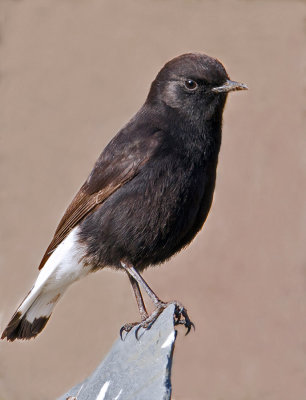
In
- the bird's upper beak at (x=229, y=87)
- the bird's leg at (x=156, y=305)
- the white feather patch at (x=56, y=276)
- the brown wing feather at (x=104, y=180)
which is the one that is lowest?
the bird's leg at (x=156, y=305)

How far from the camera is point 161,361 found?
264 cm

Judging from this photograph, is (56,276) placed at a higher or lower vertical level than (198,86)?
lower

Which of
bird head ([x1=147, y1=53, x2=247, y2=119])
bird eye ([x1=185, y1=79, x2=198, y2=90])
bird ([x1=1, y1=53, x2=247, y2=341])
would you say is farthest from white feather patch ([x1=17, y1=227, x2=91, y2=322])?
bird eye ([x1=185, y1=79, x2=198, y2=90])

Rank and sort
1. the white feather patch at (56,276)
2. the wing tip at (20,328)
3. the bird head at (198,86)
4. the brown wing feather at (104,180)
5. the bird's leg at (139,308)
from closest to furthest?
the bird's leg at (139,308) → the brown wing feather at (104,180) → the bird head at (198,86) → the white feather patch at (56,276) → the wing tip at (20,328)

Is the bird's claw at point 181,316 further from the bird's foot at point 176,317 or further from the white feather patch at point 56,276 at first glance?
the white feather patch at point 56,276

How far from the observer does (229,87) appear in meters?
4.38

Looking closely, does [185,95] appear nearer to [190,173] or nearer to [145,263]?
[190,173]

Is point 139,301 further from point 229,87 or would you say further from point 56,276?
point 229,87

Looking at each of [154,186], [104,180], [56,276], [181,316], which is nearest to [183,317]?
[181,316]

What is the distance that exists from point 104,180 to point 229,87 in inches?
37.0

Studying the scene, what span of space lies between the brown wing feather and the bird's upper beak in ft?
1.64

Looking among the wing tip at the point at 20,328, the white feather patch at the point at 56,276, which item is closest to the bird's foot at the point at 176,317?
the white feather patch at the point at 56,276

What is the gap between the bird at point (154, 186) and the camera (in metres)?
4.18

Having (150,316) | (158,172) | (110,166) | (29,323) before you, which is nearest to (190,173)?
(158,172)
